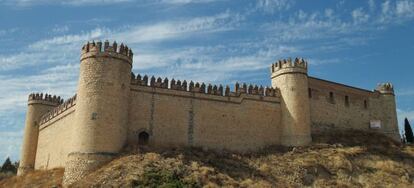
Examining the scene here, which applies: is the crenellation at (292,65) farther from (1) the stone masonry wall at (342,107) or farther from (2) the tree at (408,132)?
(2) the tree at (408,132)

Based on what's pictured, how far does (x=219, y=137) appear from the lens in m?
29.5

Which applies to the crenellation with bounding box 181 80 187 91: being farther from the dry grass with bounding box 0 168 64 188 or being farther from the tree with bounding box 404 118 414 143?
the tree with bounding box 404 118 414 143

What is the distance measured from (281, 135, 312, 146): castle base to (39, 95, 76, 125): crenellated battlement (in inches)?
548

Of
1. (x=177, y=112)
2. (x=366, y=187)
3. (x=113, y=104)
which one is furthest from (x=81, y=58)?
(x=366, y=187)

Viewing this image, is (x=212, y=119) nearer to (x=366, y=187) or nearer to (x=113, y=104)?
(x=113, y=104)

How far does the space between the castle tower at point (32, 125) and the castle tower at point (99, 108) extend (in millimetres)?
13002

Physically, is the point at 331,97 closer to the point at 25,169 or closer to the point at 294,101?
the point at 294,101

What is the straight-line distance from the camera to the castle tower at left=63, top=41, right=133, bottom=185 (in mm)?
24578

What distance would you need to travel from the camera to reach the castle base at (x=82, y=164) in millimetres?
24203

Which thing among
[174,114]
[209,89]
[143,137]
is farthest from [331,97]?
[143,137]

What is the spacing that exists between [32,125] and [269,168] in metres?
20.5

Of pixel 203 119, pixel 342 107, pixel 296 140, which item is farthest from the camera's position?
pixel 342 107

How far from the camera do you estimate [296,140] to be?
30859mm

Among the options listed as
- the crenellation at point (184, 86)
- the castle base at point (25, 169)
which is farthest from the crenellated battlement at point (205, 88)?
the castle base at point (25, 169)
